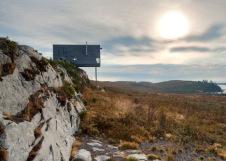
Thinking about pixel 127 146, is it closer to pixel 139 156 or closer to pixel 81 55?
pixel 139 156

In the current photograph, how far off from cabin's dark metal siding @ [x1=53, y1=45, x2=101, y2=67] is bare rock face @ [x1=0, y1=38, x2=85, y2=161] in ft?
146

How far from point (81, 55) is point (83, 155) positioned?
49.3 metres

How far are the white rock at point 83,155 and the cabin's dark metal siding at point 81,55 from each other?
4719 centimetres

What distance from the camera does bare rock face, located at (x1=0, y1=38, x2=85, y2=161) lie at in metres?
11.8

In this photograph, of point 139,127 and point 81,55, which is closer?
point 139,127

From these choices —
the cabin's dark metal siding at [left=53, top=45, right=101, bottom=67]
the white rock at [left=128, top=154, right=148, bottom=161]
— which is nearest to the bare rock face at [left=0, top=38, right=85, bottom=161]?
the white rock at [left=128, top=154, right=148, bottom=161]

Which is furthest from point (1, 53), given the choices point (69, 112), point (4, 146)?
point (69, 112)

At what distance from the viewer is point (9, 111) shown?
1341 cm

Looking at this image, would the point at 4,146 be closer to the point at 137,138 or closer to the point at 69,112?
the point at 69,112

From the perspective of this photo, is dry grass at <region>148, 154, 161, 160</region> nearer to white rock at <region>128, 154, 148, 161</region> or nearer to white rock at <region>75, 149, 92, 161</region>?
white rock at <region>128, 154, 148, 161</region>

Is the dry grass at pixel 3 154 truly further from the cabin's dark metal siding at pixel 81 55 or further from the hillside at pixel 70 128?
the cabin's dark metal siding at pixel 81 55

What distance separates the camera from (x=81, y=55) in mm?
65938

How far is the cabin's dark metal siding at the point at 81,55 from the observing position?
65.2 meters

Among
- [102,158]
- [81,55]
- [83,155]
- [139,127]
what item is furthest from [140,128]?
[81,55]
